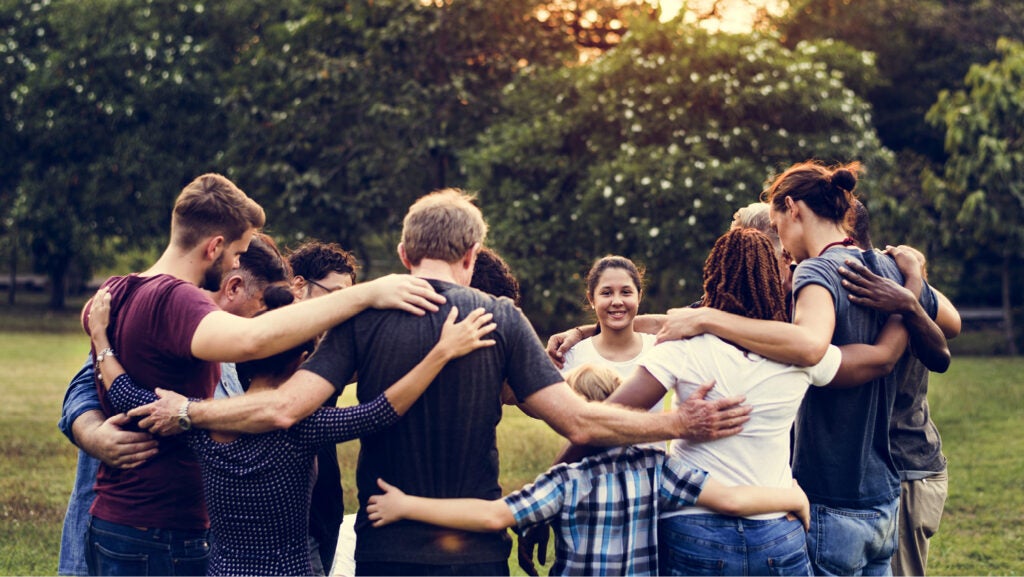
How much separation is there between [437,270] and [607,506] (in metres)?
1.02

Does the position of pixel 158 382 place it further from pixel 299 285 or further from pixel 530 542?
pixel 530 542

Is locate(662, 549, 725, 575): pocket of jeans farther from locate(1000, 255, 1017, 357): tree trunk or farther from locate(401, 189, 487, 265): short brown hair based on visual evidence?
locate(1000, 255, 1017, 357): tree trunk

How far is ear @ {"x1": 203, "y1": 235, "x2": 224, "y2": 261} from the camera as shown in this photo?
4012mm

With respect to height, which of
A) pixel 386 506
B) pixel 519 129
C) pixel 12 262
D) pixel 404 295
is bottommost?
pixel 386 506

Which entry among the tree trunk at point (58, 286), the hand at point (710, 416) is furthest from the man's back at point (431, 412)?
the tree trunk at point (58, 286)

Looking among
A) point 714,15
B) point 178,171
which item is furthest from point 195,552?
point 714,15

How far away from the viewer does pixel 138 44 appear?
94.9 ft

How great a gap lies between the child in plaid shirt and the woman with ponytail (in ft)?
1.85

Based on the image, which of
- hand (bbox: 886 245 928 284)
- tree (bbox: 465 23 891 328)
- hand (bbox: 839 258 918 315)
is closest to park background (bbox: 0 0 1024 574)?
tree (bbox: 465 23 891 328)

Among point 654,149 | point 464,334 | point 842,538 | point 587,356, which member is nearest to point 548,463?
point 587,356

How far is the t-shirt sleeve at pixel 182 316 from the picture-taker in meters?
3.69

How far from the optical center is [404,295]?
3514 mm

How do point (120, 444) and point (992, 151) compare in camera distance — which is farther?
point (992, 151)

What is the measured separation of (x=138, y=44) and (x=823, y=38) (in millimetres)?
20157
